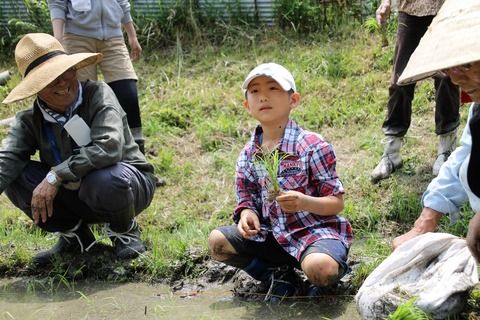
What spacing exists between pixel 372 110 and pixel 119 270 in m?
2.94

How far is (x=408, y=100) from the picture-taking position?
545cm

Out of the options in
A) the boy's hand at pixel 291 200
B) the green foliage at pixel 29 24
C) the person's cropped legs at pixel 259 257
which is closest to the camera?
the boy's hand at pixel 291 200

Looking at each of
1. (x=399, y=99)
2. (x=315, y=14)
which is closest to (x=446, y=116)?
(x=399, y=99)

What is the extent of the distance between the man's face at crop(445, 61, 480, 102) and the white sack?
80 cm

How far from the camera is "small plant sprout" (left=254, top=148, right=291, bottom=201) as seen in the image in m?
3.78

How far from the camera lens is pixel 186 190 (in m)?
6.17

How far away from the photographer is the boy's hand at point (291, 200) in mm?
3723

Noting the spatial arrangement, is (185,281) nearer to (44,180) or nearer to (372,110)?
(44,180)

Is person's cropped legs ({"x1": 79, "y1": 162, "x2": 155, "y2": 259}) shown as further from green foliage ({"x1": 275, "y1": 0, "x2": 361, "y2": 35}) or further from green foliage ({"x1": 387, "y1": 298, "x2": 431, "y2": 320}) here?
green foliage ({"x1": 275, "y1": 0, "x2": 361, "y2": 35})

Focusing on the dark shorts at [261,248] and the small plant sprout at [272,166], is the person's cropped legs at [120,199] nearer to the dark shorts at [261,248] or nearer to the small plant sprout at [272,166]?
the dark shorts at [261,248]

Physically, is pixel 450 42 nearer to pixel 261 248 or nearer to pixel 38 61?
pixel 261 248

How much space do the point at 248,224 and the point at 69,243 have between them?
165 cm

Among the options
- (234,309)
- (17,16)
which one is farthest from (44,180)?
(17,16)

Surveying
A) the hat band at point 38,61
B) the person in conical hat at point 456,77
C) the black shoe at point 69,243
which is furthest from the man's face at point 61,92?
the person in conical hat at point 456,77
